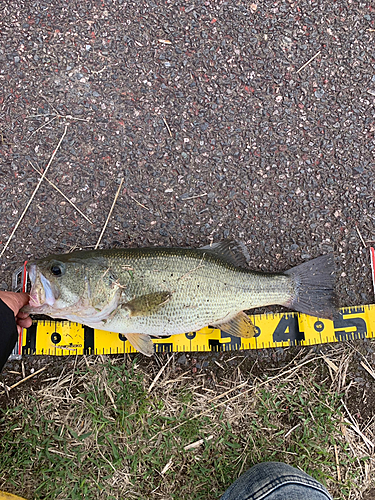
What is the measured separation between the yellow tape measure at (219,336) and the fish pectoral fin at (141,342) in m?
0.22

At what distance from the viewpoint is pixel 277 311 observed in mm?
3430

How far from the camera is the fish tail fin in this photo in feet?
10.3

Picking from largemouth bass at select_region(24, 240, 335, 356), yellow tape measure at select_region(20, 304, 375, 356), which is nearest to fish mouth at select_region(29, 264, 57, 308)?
largemouth bass at select_region(24, 240, 335, 356)

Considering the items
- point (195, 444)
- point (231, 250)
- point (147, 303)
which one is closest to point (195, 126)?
point (231, 250)

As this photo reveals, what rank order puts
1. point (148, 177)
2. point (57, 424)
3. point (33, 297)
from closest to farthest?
point (33, 297)
point (57, 424)
point (148, 177)

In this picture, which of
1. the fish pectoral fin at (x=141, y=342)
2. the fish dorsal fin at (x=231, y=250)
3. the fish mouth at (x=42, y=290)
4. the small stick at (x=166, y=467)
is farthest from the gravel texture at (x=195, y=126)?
the small stick at (x=166, y=467)

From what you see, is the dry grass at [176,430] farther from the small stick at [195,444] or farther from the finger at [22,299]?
the finger at [22,299]

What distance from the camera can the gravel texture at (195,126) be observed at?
3432 millimetres

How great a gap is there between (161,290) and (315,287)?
1404 millimetres

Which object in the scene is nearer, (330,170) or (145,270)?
(145,270)

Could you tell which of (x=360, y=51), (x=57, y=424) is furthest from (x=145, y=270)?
(x=360, y=51)

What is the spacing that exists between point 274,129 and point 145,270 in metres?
1.95

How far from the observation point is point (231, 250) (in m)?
3.14

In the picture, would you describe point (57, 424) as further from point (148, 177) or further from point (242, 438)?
point (148, 177)
